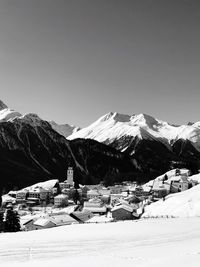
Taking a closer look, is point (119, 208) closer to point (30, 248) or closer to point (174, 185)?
point (30, 248)

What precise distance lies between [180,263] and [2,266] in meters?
10.6

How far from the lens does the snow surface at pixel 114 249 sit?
19516 millimetres

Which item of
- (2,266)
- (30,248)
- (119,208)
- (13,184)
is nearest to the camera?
(2,266)

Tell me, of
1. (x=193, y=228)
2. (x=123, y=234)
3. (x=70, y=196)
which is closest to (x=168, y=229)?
(x=193, y=228)

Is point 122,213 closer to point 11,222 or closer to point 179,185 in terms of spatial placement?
point 11,222

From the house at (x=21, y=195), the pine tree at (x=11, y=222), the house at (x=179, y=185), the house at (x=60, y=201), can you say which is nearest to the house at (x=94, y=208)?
the house at (x=60, y=201)

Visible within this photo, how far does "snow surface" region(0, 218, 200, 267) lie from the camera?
19516 mm

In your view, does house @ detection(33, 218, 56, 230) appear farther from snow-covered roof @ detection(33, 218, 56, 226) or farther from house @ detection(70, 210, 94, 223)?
house @ detection(70, 210, 94, 223)

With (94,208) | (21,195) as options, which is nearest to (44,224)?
(94,208)

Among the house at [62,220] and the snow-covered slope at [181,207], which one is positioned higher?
the snow-covered slope at [181,207]

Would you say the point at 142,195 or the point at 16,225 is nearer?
the point at 16,225

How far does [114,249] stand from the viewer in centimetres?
2491

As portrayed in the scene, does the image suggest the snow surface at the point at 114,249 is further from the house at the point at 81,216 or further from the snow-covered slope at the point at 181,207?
the house at the point at 81,216

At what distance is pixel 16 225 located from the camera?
56.4 m
